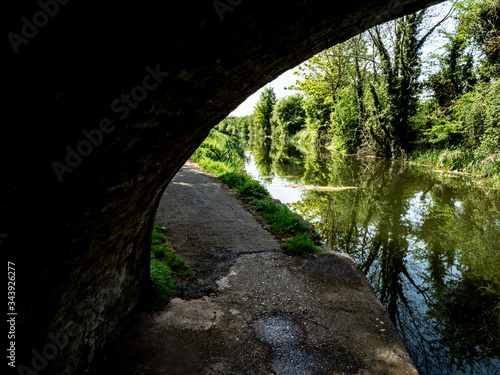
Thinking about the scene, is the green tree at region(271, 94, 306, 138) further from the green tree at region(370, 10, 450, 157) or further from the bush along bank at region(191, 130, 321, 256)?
the bush along bank at region(191, 130, 321, 256)

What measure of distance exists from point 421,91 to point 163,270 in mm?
22824

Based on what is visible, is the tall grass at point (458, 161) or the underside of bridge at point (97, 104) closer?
the underside of bridge at point (97, 104)

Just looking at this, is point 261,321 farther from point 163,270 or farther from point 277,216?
point 277,216

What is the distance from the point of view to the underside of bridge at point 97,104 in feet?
3.40

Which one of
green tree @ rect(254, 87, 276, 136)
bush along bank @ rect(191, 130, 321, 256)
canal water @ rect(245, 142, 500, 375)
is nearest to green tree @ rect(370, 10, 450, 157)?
canal water @ rect(245, 142, 500, 375)

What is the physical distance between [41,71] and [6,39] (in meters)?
0.13

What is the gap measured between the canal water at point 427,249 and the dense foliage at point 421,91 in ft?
10.5

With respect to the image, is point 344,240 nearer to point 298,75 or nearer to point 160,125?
point 160,125

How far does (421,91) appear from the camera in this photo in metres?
20.0

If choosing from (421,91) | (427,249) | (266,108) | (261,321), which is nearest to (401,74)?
(421,91)

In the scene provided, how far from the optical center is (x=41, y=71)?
3.36ft

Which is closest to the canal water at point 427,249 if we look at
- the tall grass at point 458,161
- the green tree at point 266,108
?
the tall grass at point 458,161

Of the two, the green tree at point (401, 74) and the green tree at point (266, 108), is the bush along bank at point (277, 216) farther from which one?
the green tree at point (266, 108)

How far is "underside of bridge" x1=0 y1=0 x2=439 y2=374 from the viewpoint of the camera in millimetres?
1036
